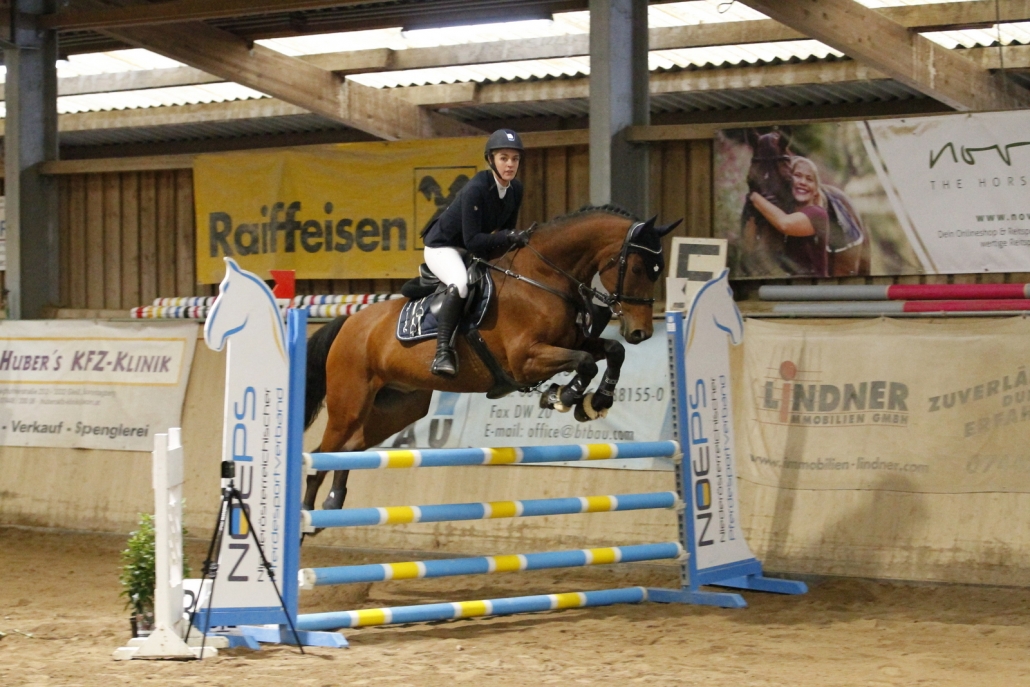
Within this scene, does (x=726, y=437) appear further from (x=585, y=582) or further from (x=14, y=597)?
(x=14, y=597)

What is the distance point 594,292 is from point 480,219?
637 millimetres

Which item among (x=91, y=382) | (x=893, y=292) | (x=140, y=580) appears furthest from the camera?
(x=91, y=382)

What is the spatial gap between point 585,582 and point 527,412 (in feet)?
4.19

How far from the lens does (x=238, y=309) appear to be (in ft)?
16.0

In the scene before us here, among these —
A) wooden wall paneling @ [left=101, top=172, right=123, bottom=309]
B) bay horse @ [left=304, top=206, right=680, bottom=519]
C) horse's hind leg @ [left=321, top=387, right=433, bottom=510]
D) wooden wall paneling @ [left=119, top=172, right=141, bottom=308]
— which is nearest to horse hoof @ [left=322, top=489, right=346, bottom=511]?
bay horse @ [left=304, top=206, right=680, bottom=519]

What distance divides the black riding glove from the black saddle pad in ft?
0.74

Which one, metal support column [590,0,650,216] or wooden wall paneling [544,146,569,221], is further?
wooden wall paneling [544,146,569,221]

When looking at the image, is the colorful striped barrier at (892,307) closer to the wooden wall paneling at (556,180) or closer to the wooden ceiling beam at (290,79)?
the wooden wall paneling at (556,180)

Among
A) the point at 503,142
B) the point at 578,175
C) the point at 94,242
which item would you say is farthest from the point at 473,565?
the point at 94,242

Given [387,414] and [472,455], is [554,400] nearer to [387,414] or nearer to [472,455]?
[472,455]

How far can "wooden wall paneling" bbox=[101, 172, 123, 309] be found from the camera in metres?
11.2

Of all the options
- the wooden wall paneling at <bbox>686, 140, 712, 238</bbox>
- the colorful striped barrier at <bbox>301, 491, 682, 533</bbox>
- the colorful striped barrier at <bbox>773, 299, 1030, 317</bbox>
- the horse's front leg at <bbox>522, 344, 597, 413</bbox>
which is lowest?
the colorful striped barrier at <bbox>301, 491, 682, 533</bbox>

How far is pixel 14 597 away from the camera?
6383mm

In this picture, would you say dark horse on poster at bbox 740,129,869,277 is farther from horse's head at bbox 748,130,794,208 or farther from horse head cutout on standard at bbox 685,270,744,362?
horse head cutout on standard at bbox 685,270,744,362
